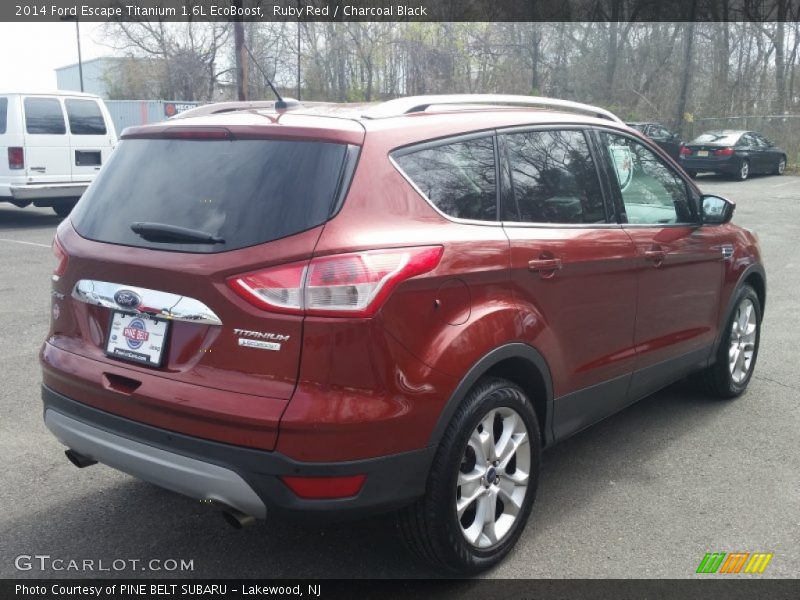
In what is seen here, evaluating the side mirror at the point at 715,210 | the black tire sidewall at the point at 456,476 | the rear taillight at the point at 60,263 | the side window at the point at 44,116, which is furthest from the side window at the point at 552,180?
the side window at the point at 44,116

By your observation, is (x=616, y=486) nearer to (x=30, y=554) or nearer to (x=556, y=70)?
(x=30, y=554)

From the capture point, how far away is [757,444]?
4629 mm

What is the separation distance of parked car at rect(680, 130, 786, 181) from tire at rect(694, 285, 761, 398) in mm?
20648

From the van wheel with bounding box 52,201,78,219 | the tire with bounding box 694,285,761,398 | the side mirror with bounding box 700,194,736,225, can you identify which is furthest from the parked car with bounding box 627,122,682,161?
the side mirror with bounding box 700,194,736,225

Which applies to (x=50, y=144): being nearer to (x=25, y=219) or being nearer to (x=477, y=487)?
(x=25, y=219)

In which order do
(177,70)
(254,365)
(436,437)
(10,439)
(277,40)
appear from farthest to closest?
(177,70) < (277,40) < (10,439) < (436,437) < (254,365)

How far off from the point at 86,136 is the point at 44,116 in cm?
80

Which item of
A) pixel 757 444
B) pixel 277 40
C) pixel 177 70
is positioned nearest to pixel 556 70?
pixel 277 40

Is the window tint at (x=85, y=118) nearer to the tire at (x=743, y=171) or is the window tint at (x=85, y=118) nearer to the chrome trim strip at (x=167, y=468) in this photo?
the chrome trim strip at (x=167, y=468)

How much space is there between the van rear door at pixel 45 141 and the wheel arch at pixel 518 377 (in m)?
12.2

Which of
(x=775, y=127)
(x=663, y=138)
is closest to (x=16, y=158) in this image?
(x=663, y=138)

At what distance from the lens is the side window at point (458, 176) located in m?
3.07

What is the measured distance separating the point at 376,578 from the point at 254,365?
1071 mm

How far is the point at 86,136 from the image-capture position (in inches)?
565
